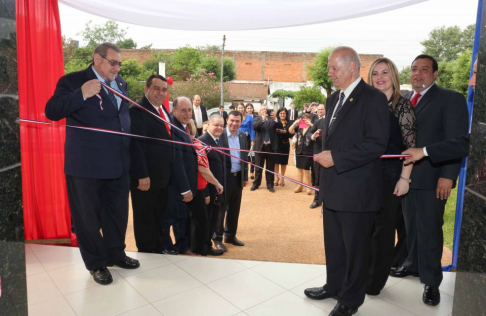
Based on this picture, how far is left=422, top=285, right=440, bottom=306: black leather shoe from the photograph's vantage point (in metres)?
2.71

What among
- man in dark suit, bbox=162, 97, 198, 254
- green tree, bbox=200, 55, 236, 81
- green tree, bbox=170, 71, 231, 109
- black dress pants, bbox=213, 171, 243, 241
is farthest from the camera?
green tree, bbox=200, 55, 236, 81

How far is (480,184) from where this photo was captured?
163 centimetres

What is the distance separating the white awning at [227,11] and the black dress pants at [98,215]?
1464 millimetres

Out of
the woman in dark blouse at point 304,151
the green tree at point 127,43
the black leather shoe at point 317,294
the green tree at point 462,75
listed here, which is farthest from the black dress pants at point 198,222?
the green tree at point 127,43

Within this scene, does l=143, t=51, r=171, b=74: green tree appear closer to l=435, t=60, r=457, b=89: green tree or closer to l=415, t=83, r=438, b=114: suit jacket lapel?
l=435, t=60, r=457, b=89: green tree

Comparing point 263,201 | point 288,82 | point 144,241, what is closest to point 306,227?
point 263,201

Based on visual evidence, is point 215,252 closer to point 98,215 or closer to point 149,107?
point 98,215

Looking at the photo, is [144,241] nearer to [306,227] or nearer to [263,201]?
[306,227]

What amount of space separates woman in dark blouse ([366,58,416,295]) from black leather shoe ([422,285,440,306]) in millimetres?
→ 293

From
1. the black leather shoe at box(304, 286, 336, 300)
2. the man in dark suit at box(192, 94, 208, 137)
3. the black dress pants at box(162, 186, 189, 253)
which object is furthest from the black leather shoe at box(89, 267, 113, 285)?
the man in dark suit at box(192, 94, 208, 137)

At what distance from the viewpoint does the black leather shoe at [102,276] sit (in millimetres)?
2922

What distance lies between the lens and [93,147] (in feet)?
9.40

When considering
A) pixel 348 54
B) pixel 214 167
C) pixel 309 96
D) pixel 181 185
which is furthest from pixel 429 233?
pixel 309 96

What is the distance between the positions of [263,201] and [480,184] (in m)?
6.02
